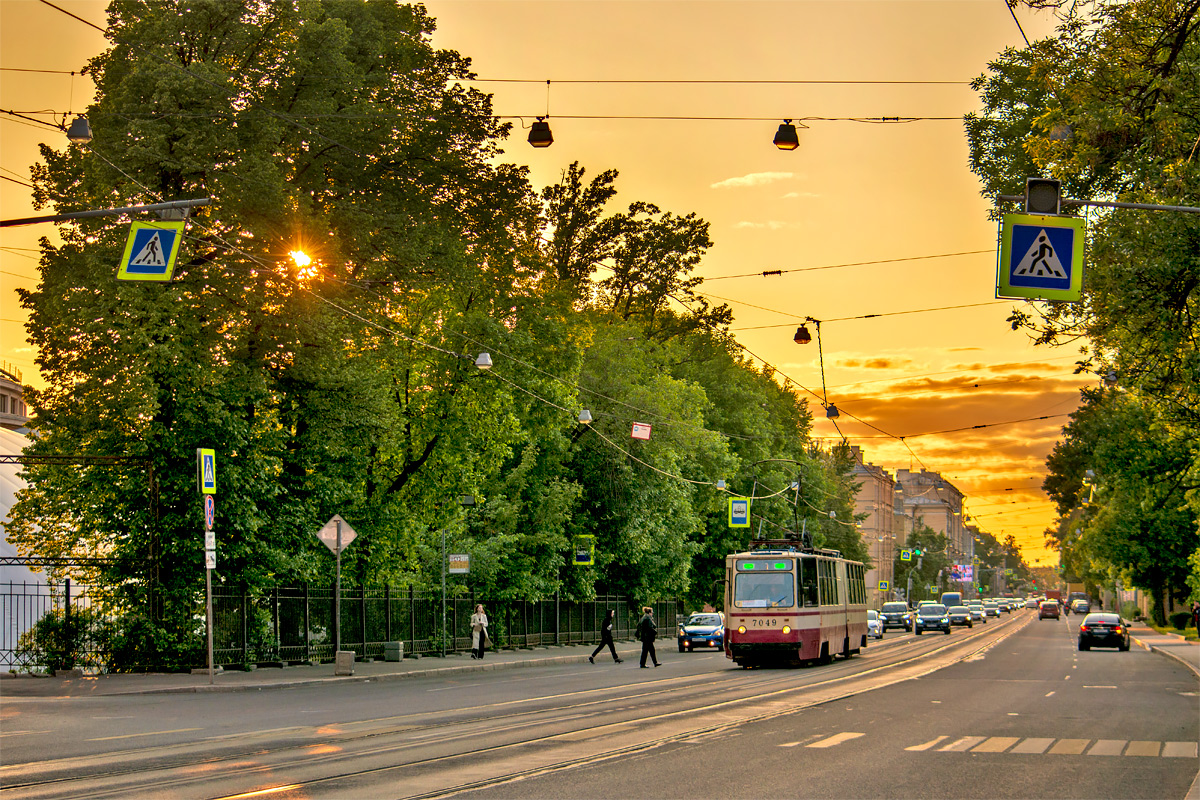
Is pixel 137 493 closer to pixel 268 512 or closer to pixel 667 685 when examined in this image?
pixel 268 512

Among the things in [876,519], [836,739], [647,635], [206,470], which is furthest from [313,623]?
[876,519]

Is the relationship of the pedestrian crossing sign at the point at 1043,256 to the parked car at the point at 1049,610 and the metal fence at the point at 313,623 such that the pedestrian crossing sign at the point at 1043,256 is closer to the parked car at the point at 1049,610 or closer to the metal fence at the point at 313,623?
the metal fence at the point at 313,623

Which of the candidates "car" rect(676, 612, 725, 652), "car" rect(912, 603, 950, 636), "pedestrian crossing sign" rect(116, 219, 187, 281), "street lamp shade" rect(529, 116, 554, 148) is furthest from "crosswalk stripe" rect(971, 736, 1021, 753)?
"car" rect(912, 603, 950, 636)

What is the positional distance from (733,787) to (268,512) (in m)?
20.7

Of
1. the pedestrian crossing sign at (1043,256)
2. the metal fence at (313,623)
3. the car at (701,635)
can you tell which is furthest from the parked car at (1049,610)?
the pedestrian crossing sign at (1043,256)

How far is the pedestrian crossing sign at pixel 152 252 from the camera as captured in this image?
17125 millimetres

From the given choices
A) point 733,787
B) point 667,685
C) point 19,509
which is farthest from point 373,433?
point 733,787

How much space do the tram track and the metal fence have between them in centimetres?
977

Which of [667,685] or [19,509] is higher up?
[19,509]

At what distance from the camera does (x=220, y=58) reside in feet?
91.2

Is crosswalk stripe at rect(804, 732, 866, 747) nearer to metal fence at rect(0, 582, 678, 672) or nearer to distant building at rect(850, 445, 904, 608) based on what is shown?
metal fence at rect(0, 582, 678, 672)

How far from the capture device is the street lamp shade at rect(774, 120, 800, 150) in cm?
2242

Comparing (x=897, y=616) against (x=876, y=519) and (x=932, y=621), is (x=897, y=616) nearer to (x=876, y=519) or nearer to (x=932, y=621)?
(x=932, y=621)

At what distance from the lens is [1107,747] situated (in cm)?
1524
